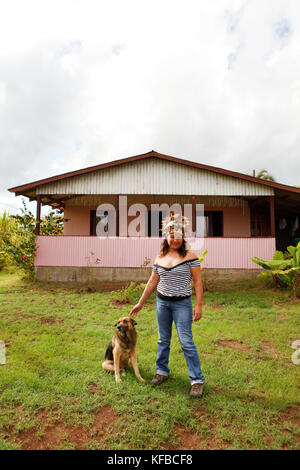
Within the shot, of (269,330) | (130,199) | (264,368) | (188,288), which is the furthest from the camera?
(130,199)

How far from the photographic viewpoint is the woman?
129 inches

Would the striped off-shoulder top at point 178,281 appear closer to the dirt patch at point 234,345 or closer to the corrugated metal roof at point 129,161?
the dirt patch at point 234,345

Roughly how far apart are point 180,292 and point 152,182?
28.1 ft

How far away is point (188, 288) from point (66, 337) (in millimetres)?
3182

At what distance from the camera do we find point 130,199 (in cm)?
1309

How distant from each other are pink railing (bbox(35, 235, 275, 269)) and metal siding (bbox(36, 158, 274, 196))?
188 centimetres

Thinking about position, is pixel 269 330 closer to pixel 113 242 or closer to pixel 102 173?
pixel 113 242

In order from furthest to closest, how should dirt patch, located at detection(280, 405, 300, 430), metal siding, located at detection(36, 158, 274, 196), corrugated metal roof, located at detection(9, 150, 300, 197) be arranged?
metal siding, located at detection(36, 158, 274, 196) → corrugated metal roof, located at detection(9, 150, 300, 197) → dirt patch, located at detection(280, 405, 300, 430)

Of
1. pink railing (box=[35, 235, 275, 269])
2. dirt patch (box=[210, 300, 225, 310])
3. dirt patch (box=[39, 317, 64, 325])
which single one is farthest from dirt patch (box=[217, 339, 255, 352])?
pink railing (box=[35, 235, 275, 269])

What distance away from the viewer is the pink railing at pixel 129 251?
10.9 meters

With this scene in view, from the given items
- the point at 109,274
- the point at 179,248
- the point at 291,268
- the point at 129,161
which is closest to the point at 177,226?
the point at 179,248

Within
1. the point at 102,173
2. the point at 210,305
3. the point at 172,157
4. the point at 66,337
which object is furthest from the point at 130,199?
the point at 66,337

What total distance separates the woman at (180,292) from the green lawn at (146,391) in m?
0.44

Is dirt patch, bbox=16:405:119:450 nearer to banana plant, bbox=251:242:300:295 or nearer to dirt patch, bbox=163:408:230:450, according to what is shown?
dirt patch, bbox=163:408:230:450
